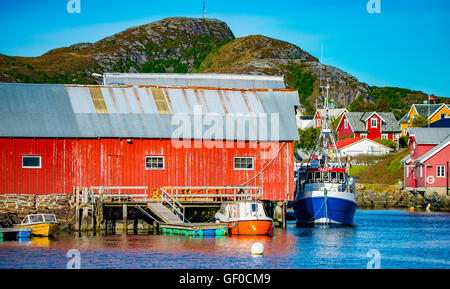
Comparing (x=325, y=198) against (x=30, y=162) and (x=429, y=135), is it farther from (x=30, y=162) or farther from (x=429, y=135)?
(x=429, y=135)

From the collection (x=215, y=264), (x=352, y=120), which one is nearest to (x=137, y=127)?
(x=215, y=264)

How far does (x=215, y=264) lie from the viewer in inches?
1190

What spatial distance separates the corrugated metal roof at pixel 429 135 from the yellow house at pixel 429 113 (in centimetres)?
2995

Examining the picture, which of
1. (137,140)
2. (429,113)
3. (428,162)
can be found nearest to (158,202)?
(137,140)

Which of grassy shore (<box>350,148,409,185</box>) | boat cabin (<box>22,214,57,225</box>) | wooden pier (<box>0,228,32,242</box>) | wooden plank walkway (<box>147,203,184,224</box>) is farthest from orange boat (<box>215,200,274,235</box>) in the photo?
grassy shore (<box>350,148,409,185</box>)

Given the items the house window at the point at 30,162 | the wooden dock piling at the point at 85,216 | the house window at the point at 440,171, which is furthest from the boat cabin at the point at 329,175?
the house window at the point at 440,171

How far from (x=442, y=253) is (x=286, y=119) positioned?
14.7 m

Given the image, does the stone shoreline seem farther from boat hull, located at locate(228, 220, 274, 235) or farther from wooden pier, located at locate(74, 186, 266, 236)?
boat hull, located at locate(228, 220, 274, 235)

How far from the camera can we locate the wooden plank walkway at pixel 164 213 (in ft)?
133

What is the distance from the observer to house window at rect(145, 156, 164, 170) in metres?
44.5

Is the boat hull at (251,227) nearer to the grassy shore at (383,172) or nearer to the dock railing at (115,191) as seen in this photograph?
the dock railing at (115,191)

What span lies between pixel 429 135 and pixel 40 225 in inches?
1928

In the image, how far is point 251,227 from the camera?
3991cm
